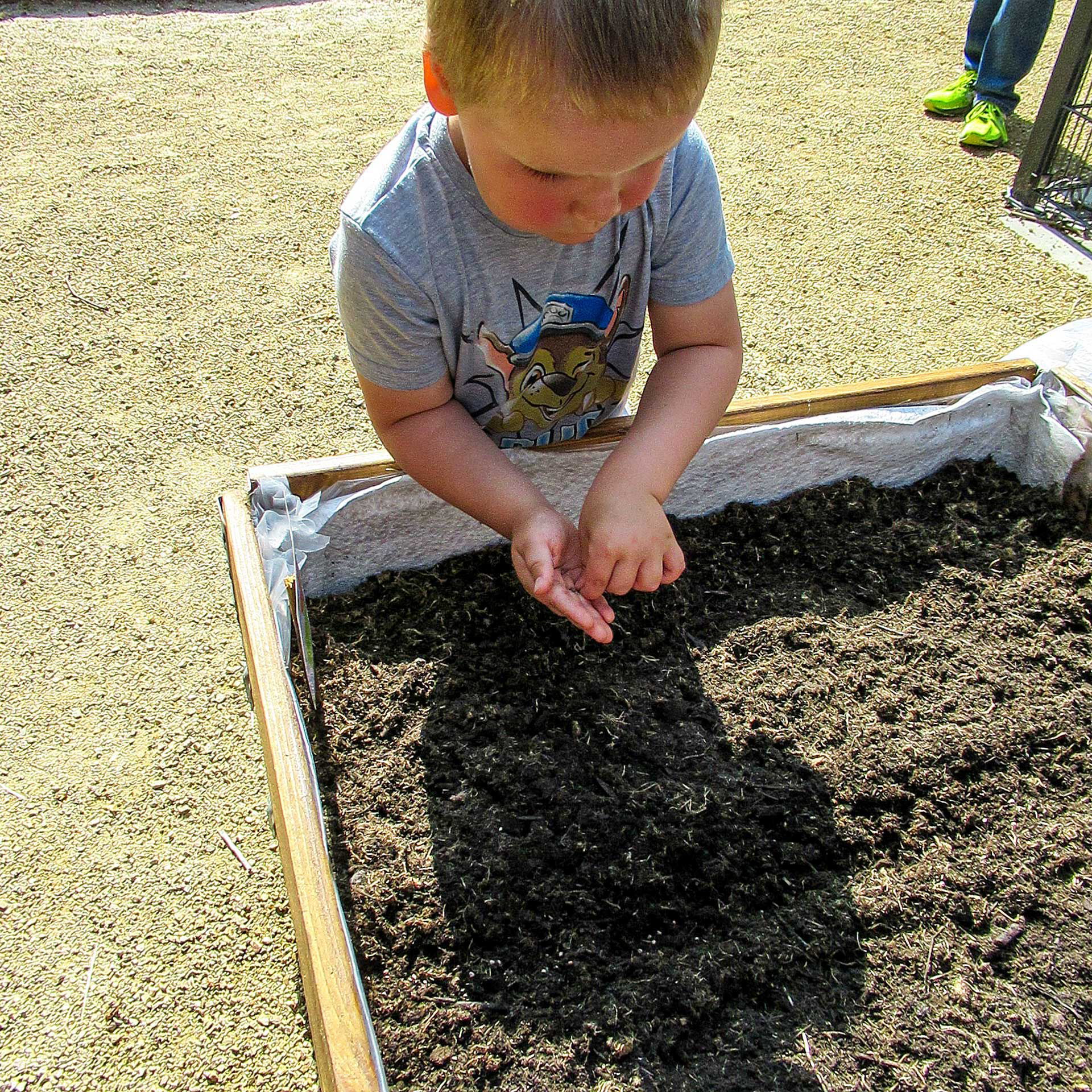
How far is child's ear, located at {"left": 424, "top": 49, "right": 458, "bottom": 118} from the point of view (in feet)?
3.38

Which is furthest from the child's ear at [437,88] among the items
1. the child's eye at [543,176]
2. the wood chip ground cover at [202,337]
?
the wood chip ground cover at [202,337]

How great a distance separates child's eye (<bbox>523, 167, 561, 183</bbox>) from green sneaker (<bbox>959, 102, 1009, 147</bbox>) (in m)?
3.29

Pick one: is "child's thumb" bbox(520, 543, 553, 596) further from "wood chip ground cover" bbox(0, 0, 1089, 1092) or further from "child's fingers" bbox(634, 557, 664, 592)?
"wood chip ground cover" bbox(0, 0, 1089, 1092)

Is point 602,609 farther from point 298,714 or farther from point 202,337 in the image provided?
point 202,337

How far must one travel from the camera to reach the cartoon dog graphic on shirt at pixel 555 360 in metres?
1.47

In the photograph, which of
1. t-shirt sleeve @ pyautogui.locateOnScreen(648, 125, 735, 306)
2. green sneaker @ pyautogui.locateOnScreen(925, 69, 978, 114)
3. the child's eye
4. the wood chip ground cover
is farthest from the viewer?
green sneaker @ pyautogui.locateOnScreen(925, 69, 978, 114)

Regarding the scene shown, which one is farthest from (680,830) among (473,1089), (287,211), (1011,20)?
(1011,20)

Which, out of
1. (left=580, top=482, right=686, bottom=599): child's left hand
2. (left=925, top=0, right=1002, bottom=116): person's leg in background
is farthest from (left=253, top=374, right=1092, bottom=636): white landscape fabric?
(left=925, top=0, right=1002, bottom=116): person's leg in background

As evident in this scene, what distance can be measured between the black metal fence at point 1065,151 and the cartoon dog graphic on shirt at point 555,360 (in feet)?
7.74

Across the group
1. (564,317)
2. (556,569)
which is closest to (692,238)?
(564,317)

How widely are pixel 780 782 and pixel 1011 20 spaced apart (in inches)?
141

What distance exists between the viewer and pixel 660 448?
1.43 meters

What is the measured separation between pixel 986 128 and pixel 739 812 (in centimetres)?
331

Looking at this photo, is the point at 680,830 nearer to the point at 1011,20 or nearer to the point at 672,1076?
the point at 672,1076
